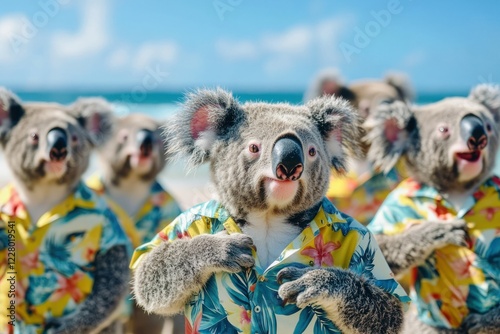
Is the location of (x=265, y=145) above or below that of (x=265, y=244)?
above

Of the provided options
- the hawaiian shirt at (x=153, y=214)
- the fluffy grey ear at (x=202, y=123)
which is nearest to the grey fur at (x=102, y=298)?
the hawaiian shirt at (x=153, y=214)

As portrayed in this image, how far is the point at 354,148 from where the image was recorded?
338cm

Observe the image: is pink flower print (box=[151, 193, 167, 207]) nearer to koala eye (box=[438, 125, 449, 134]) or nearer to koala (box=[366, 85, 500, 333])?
koala (box=[366, 85, 500, 333])

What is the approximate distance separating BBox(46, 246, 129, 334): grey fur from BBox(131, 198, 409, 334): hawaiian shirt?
149 cm

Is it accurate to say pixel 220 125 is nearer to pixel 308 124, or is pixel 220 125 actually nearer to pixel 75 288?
pixel 308 124

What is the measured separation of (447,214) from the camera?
166 inches

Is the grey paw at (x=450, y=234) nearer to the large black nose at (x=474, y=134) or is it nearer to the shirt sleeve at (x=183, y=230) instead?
the large black nose at (x=474, y=134)

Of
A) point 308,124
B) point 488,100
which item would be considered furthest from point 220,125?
point 488,100

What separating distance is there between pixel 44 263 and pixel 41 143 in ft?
2.35

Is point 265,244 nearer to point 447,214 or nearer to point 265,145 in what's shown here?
point 265,145

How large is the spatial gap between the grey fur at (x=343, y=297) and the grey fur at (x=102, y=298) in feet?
6.62

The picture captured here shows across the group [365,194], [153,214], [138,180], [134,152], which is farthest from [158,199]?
[365,194]

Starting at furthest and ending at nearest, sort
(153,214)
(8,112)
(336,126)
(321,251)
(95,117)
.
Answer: (153,214) < (95,117) < (8,112) < (336,126) < (321,251)

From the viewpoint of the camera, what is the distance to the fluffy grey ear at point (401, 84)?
7.19 metres
